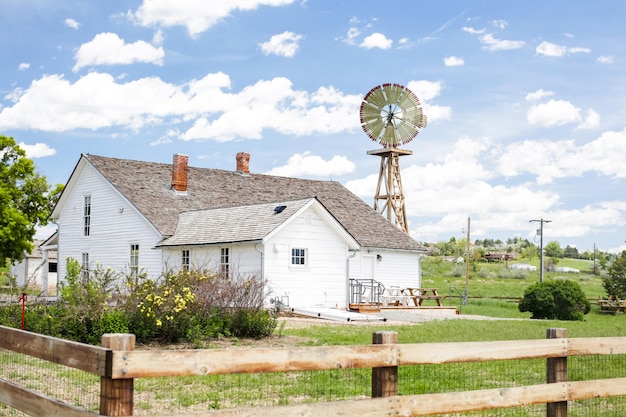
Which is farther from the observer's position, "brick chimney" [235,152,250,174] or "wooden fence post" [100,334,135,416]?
"brick chimney" [235,152,250,174]

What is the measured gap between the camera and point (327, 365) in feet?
18.3

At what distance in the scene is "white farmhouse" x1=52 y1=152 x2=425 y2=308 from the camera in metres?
27.7

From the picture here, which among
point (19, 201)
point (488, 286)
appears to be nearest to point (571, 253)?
point (488, 286)

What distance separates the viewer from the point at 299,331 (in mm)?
18438

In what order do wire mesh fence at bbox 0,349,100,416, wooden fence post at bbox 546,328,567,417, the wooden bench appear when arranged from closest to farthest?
wooden fence post at bbox 546,328,567,417
wire mesh fence at bbox 0,349,100,416
the wooden bench

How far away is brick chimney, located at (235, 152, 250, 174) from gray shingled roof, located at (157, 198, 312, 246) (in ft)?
26.4

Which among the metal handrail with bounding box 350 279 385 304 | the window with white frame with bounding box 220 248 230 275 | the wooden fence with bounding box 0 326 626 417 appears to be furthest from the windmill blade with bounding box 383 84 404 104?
the wooden fence with bounding box 0 326 626 417

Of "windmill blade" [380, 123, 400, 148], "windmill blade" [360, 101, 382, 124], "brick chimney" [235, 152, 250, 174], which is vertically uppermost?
"windmill blade" [360, 101, 382, 124]

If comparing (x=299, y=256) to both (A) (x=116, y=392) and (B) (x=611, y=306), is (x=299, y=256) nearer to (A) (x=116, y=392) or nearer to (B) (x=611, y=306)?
(A) (x=116, y=392)

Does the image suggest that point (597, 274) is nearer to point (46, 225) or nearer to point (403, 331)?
point (46, 225)

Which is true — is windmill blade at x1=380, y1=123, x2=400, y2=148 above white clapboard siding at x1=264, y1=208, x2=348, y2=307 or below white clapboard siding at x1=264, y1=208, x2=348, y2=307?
above

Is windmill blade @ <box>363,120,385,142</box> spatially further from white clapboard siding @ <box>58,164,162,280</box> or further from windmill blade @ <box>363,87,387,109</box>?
white clapboard siding @ <box>58,164,162,280</box>

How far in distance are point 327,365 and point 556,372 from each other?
2.73 meters

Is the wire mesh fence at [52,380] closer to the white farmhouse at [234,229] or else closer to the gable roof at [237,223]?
the white farmhouse at [234,229]
